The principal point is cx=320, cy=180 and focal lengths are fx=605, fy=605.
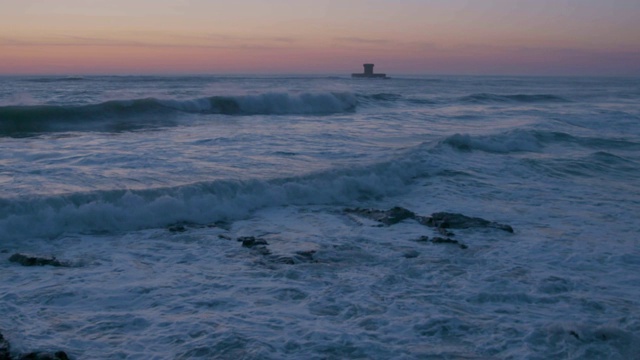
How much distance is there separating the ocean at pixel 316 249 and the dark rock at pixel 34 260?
0.19 ft

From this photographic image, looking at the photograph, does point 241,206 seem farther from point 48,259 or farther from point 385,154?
point 385,154

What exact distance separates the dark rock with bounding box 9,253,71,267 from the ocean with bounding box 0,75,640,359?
0.06 metres

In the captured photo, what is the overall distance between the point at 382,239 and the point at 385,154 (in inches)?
242

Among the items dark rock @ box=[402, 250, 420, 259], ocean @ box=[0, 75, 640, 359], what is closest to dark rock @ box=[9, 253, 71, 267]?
ocean @ box=[0, 75, 640, 359]

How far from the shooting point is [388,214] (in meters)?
8.72

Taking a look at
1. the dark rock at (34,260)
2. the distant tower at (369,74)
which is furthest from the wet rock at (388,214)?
the distant tower at (369,74)

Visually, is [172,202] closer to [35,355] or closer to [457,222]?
[457,222]

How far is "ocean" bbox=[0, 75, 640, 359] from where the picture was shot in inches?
187

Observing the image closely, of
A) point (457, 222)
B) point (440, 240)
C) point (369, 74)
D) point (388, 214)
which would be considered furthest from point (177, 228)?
point (369, 74)

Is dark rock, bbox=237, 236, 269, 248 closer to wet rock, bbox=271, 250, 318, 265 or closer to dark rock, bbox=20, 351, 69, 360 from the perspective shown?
wet rock, bbox=271, 250, 318, 265

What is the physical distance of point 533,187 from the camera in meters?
11.1

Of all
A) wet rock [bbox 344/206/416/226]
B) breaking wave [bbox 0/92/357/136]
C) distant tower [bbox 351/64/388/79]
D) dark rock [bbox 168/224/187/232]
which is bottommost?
dark rock [bbox 168/224/187/232]

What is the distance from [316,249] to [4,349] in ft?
11.6

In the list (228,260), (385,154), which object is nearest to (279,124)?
(385,154)
